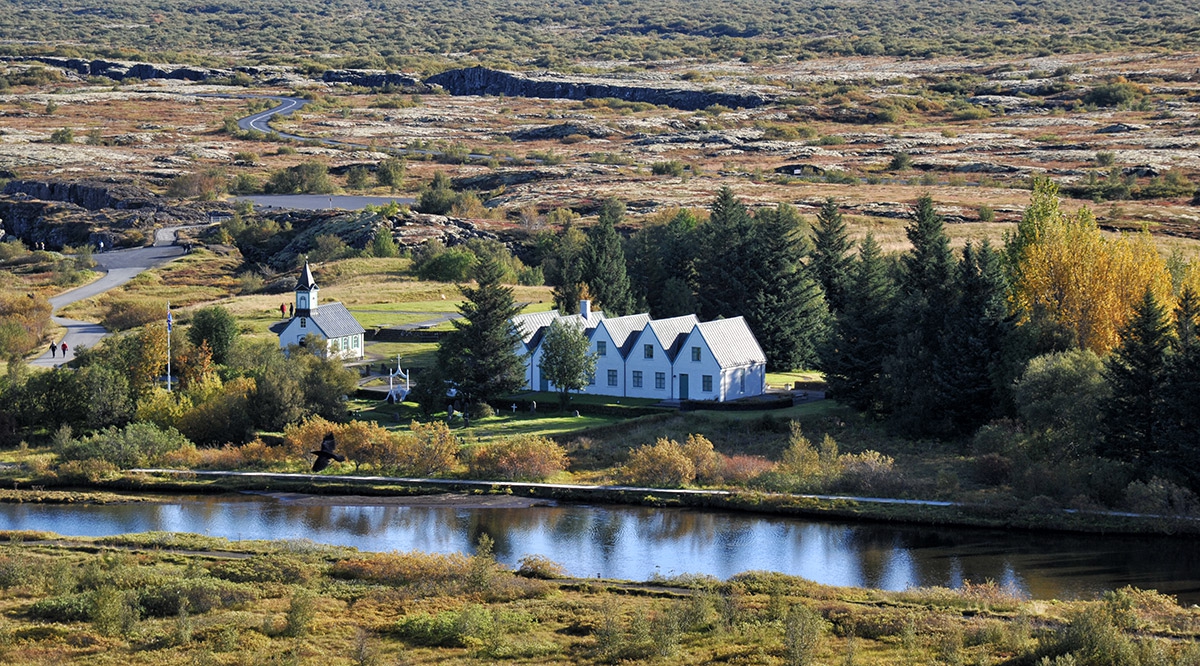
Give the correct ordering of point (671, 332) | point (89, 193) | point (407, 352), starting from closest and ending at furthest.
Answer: point (671, 332), point (407, 352), point (89, 193)

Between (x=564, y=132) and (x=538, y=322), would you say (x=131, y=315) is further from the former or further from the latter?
(x=564, y=132)

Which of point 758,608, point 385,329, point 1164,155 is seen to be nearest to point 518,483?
point 758,608

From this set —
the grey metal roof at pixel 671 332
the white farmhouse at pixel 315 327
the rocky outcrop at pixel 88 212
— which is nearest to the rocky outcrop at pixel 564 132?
the rocky outcrop at pixel 88 212

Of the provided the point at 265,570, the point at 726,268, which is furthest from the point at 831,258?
the point at 265,570

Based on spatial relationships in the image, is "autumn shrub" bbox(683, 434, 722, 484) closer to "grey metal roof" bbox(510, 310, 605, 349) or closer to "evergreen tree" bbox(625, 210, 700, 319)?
"grey metal roof" bbox(510, 310, 605, 349)

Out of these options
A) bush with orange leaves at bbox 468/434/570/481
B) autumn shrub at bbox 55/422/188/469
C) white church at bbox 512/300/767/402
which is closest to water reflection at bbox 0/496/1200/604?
bush with orange leaves at bbox 468/434/570/481

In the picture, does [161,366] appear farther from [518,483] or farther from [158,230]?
[158,230]
